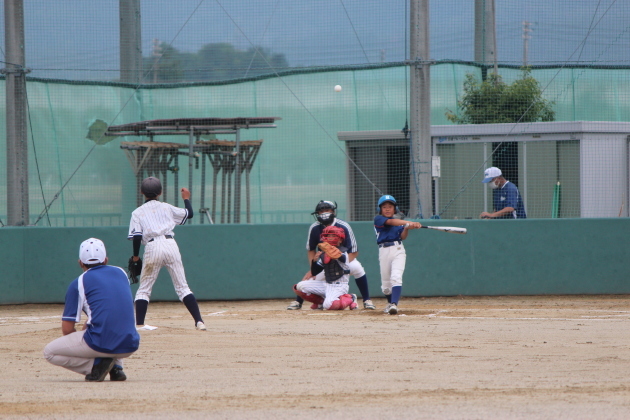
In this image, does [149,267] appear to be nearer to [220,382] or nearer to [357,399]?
[220,382]

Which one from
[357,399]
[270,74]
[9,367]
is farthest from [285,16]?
[357,399]

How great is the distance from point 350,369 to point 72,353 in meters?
2.08

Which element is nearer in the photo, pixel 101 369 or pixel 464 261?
pixel 101 369

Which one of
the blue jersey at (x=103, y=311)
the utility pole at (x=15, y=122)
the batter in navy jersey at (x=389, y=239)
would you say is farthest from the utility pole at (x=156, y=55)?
the blue jersey at (x=103, y=311)

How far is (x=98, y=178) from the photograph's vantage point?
1453 centimetres

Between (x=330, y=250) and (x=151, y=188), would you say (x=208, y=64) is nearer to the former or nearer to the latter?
(x=330, y=250)

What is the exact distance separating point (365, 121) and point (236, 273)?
324 centimetres

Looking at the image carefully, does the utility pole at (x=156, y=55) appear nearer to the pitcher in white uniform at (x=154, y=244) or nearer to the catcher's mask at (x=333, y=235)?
the catcher's mask at (x=333, y=235)

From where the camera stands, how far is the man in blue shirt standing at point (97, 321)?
21.1 feet

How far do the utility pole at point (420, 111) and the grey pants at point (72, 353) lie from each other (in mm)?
8455

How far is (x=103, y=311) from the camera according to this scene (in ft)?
21.2

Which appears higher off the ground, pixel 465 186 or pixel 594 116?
pixel 594 116

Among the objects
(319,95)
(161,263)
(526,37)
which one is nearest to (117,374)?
(161,263)

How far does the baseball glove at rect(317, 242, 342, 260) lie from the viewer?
38.9 ft
